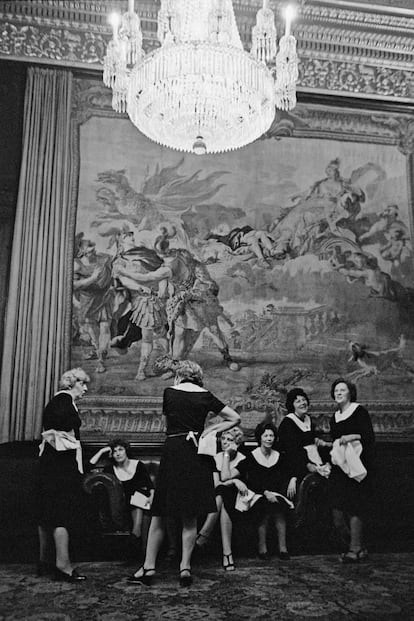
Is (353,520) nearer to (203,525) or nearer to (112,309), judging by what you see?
(203,525)

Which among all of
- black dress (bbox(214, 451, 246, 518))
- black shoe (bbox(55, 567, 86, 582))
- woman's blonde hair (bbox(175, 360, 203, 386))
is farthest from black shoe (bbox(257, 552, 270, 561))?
woman's blonde hair (bbox(175, 360, 203, 386))

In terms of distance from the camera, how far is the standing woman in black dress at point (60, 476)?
16.3ft

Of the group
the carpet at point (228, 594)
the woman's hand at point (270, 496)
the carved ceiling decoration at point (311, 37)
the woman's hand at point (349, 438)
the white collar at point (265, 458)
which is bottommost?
the carpet at point (228, 594)

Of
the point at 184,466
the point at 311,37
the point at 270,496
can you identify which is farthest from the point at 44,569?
the point at 311,37

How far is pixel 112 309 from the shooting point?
789cm

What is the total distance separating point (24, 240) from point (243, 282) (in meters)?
2.76

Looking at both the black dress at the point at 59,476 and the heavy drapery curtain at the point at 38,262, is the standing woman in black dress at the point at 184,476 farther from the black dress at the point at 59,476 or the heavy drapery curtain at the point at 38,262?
the heavy drapery curtain at the point at 38,262

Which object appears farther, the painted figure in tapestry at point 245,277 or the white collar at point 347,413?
the painted figure in tapestry at point 245,277

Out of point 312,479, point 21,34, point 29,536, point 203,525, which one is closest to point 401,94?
point 21,34

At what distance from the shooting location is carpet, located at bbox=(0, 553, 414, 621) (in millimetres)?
4023

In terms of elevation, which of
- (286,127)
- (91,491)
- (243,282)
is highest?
(286,127)

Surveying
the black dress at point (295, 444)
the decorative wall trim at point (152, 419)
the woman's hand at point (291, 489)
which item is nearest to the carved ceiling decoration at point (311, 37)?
the decorative wall trim at point (152, 419)

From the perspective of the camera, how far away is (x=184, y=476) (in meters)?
4.77

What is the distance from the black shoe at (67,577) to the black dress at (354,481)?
2383mm
